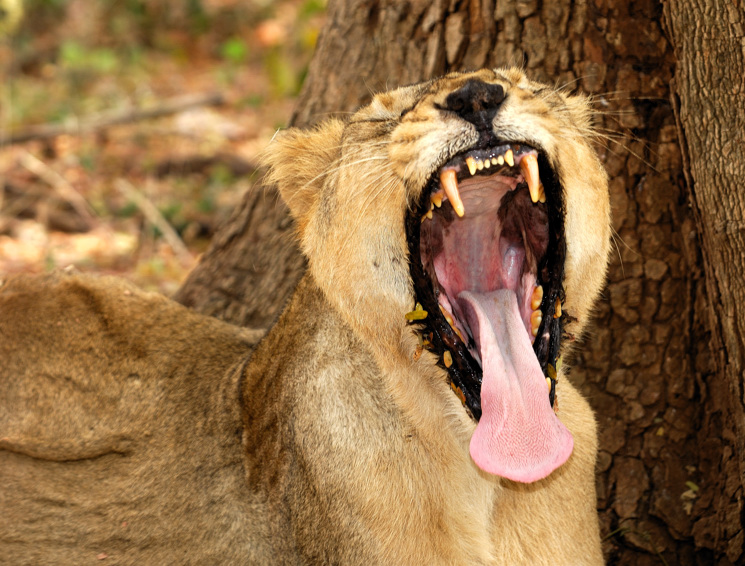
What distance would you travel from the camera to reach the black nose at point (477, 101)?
3.09m

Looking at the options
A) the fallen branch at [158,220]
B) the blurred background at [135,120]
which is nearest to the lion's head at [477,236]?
the blurred background at [135,120]

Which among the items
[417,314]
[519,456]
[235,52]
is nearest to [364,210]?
[417,314]

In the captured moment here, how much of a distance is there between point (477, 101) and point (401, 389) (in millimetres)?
1133

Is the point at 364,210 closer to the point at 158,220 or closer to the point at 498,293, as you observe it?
the point at 498,293

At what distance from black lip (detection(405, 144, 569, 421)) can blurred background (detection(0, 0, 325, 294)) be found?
7.09 ft

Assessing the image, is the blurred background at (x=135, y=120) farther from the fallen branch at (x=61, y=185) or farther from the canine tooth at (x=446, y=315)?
the canine tooth at (x=446, y=315)

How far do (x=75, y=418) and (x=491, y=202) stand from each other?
219 cm

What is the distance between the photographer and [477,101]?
122 inches

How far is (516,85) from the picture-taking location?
11.4 feet

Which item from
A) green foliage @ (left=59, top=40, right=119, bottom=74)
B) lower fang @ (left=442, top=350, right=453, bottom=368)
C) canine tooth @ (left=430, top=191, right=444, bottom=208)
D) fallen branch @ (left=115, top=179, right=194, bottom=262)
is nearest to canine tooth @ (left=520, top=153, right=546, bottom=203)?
A: canine tooth @ (left=430, top=191, right=444, bottom=208)

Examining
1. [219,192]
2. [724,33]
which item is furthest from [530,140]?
[219,192]

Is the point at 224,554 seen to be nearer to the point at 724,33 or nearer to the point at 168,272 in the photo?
the point at 724,33

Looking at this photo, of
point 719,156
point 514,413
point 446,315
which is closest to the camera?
point 514,413

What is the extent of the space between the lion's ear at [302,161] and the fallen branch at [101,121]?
23.1 ft
